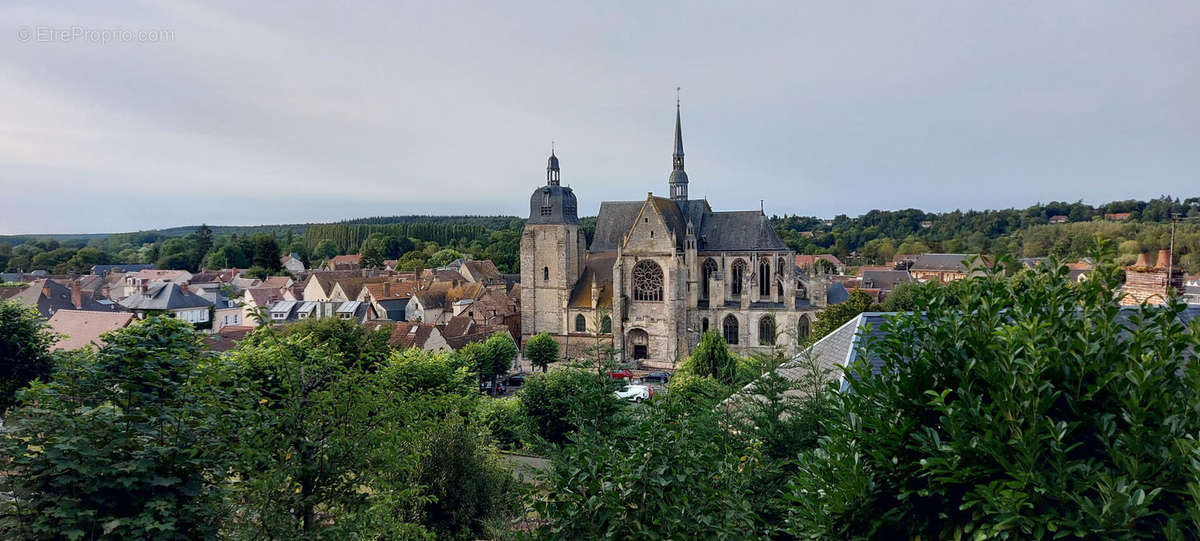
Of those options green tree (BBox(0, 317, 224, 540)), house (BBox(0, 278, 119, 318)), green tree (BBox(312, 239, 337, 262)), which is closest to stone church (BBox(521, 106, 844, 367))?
house (BBox(0, 278, 119, 318))

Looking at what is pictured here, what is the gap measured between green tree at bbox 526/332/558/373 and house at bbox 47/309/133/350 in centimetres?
2123

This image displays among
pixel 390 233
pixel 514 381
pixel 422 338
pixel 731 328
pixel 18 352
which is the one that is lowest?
pixel 514 381

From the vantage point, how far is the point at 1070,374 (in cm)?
A: 458

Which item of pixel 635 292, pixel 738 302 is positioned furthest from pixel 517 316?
pixel 738 302

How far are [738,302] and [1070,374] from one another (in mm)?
38332

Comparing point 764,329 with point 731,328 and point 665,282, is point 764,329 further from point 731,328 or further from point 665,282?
point 665,282

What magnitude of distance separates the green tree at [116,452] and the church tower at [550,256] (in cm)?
3517

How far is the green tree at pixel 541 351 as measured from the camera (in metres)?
41.2

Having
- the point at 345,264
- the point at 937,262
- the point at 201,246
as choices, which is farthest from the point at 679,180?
the point at 201,246

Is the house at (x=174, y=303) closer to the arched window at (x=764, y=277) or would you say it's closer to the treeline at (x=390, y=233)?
the arched window at (x=764, y=277)

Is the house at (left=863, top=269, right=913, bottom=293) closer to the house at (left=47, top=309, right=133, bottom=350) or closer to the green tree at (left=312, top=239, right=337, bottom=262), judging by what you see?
the house at (left=47, top=309, right=133, bottom=350)

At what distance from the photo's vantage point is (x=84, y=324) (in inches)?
1280

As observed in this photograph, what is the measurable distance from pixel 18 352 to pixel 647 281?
30.9 m

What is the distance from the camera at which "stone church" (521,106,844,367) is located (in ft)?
135
